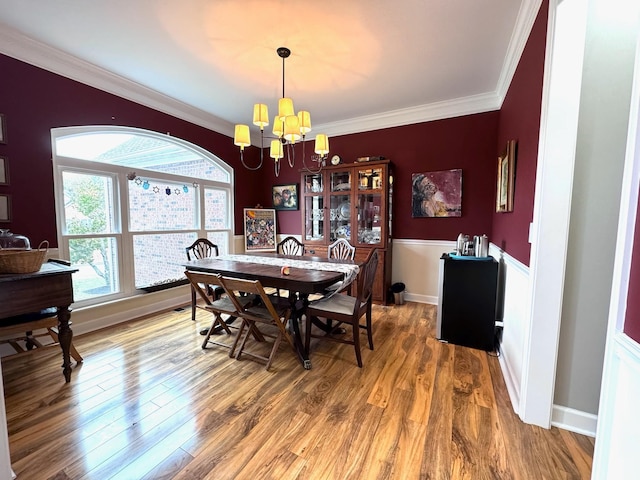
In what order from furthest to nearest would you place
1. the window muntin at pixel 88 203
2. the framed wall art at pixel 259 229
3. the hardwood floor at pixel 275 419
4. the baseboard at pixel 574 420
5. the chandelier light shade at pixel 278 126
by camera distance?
the framed wall art at pixel 259 229, the window muntin at pixel 88 203, the chandelier light shade at pixel 278 126, the baseboard at pixel 574 420, the hardwood floor at pixel 275 419

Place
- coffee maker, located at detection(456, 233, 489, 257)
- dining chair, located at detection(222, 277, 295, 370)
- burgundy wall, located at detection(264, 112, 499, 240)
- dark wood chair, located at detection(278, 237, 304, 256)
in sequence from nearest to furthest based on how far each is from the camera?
dining chair, located at detection(222, 277, 295, 370), coffee maker, located at detection(456, 233, 489, 257), burgundy wall, located at detection(264, 112, 499, 240), dark wood chair, located at detection(278, 237, 304, 256)

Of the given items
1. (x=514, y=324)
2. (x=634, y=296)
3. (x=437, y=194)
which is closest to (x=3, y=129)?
(x=634, y=296)

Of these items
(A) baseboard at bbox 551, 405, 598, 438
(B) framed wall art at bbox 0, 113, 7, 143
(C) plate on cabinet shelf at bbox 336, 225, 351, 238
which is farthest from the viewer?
(C) plate on cabinet shelf at bbox 336, 225, 351, 238

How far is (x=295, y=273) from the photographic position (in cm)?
232

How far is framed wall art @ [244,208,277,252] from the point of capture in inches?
187

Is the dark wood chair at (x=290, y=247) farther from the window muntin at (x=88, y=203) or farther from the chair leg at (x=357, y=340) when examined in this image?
the window muntin at (x=88, y=203)

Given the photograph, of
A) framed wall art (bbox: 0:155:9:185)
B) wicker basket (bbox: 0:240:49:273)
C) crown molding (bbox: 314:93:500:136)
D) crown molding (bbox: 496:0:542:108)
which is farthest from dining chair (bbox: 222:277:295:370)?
crown molding (bbox: 314:93:500:136)

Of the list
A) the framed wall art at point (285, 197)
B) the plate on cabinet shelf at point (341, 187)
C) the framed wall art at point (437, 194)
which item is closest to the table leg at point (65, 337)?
the plate on cabinet shelf at point (341, 187)

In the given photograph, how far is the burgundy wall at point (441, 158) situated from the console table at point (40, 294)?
3620 millimetres

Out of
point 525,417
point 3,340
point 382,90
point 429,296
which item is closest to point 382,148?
point 382,90

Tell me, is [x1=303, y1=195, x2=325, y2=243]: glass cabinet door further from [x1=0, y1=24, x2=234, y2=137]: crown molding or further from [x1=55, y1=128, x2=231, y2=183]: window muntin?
[x1=0, y1=24, x2=234, y2=137]: crown molding

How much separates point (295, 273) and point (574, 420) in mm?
1980

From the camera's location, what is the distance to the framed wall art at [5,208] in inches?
88.9

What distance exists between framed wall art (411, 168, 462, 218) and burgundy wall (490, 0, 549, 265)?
3.53 feet
